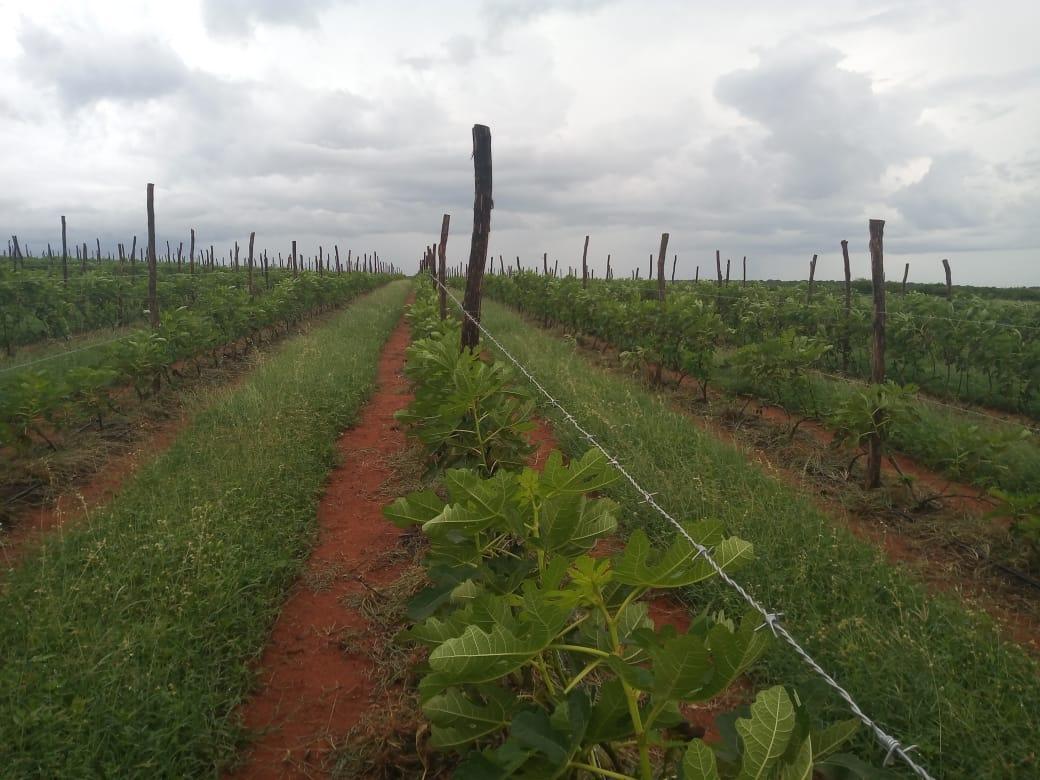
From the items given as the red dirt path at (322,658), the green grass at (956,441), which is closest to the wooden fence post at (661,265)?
the green grass at (956,441)

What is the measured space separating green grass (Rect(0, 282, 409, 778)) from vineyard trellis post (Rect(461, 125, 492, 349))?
2.08 metres

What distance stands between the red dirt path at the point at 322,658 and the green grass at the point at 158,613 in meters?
0.11

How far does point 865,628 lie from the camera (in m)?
3.23

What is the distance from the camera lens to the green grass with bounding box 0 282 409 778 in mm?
2496

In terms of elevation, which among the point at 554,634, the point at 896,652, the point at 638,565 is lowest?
the point at 896,652

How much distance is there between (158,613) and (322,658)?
83 cm

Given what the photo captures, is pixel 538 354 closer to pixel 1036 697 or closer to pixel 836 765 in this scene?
pixel 1036 697

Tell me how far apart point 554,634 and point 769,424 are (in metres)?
7.52

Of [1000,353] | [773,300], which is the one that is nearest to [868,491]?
[1000,353]

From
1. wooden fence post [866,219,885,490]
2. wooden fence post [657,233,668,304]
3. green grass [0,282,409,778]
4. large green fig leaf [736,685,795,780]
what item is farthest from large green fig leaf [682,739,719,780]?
wooden fence post [657,233,668,304]

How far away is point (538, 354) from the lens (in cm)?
1112

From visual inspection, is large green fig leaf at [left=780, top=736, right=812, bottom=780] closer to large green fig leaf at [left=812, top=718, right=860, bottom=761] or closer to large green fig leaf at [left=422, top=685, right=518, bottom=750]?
large green fig leaf at [left=812, top=718, right=860, bottom=761]

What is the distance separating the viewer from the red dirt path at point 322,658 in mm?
2678

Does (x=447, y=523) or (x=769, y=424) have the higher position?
(x=447, y=523)
